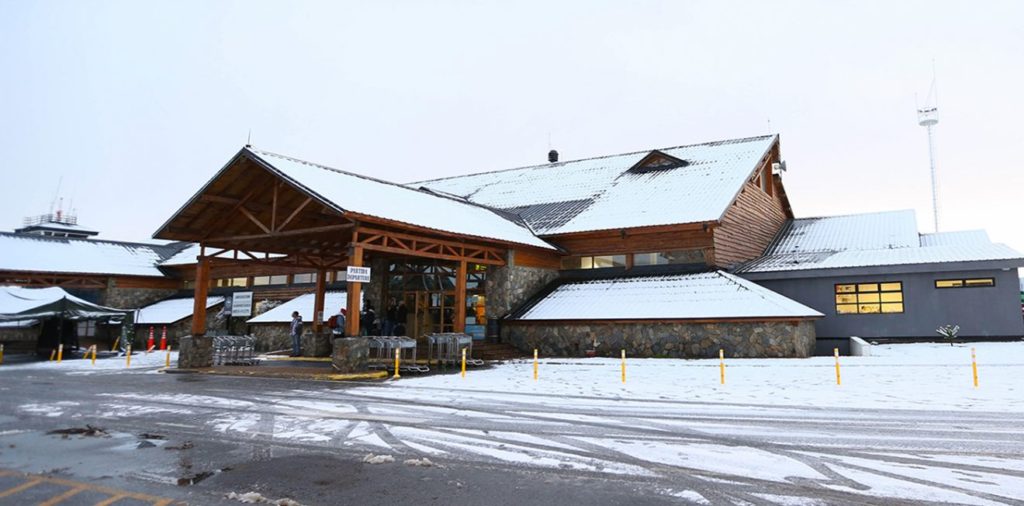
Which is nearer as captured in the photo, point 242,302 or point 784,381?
point 784,381

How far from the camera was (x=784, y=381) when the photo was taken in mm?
14258

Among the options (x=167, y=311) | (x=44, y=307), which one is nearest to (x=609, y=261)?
(x=44, y=307)

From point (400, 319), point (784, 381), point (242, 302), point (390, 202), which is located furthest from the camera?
point (242, 302)

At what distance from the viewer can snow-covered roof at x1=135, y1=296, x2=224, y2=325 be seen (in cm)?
3244

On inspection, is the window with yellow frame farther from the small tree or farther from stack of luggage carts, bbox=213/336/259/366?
stack of luggage carts, bbox=213/336/259/366

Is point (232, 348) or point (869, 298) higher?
point (869, 298)

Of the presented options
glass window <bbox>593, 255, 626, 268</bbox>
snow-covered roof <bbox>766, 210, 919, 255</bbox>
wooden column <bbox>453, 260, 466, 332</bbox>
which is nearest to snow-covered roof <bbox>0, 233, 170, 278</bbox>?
wooden column <bbox>453, 260, 466, 332</bbox>

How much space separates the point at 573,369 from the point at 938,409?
9.53 meters

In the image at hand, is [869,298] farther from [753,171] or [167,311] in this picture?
[167,311]

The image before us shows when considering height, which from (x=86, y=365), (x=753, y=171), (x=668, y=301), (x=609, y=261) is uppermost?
(x=753, y=171)

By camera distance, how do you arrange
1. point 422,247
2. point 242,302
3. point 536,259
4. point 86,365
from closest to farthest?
point 422,247
point 86,365
point 536,259
point 242,302

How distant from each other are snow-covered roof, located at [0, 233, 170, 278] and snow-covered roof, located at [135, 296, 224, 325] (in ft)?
7.27

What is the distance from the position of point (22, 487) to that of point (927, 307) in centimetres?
2558

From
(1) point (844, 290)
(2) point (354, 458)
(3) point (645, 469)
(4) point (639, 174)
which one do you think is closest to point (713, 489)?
(3) point (645, 469)
